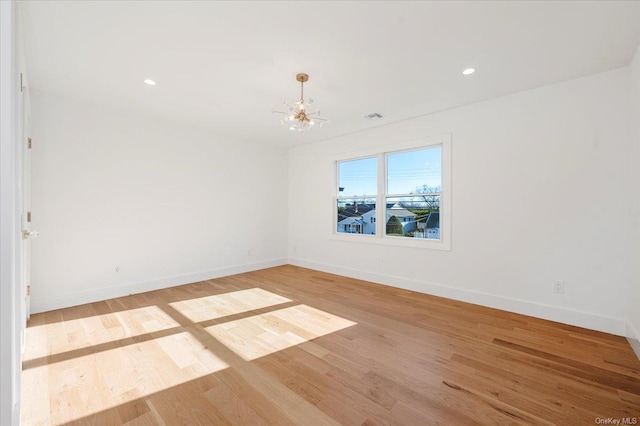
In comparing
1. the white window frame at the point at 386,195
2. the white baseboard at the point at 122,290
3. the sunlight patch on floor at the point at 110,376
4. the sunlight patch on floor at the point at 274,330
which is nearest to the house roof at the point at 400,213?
the white window frame at the point at 386,195

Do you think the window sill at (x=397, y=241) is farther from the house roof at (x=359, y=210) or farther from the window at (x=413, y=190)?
the house roof at (x=359, y=210)

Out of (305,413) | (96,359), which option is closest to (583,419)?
(305,413)

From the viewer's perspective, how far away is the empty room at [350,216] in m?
1.82

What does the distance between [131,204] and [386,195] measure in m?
3.96

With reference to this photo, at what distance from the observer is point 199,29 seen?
7.03 feet

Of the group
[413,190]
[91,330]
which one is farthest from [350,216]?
[91,330]

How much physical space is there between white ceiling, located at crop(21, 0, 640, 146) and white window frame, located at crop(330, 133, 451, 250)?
26.6 inches

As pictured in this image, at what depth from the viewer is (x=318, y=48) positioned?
238 centimetres

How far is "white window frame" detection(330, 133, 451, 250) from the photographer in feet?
12.6

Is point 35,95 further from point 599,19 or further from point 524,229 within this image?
point 524,229

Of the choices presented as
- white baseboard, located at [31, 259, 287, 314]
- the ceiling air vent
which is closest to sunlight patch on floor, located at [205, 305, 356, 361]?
white baseboard, located at [31, 259, 287, 314]

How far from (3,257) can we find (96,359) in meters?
1.65

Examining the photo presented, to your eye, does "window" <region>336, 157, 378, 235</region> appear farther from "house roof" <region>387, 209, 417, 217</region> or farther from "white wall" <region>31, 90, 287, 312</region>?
"white wall" <region>31, 90, 287, 312</region>

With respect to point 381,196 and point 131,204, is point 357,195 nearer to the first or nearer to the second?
point 381,196
